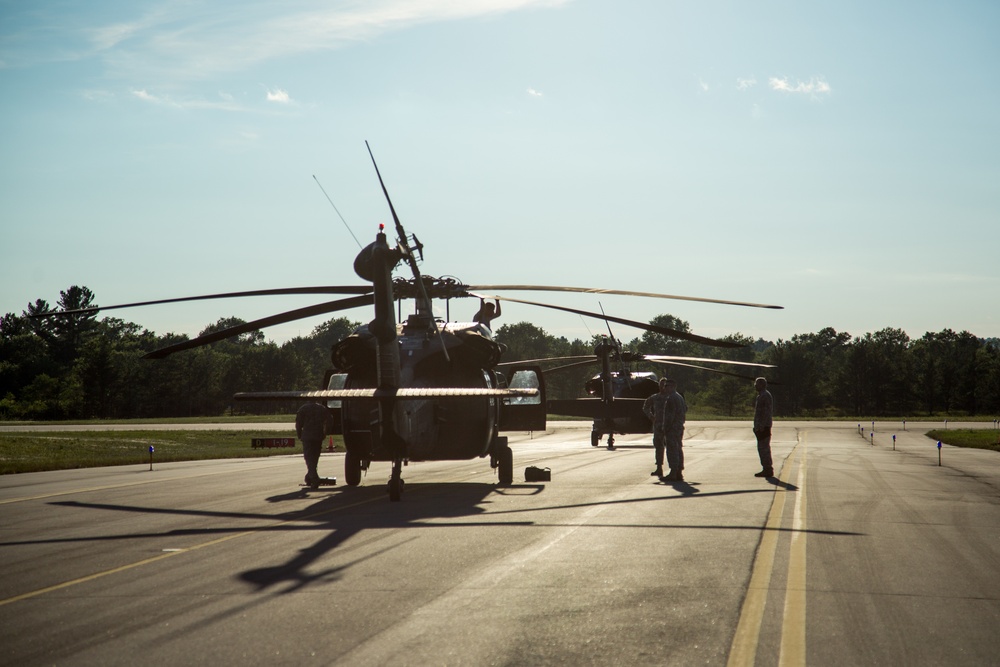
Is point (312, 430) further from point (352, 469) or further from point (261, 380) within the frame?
point (261, 380)

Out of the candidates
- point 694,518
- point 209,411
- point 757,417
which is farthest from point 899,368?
point 694,518

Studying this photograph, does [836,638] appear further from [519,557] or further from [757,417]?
[757,417]

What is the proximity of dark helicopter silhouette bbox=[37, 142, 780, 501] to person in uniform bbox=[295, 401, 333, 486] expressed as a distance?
0.39m

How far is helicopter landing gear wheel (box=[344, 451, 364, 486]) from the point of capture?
17.8 m

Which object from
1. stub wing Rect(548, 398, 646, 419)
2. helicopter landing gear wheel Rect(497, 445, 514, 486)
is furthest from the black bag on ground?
stub wing Rect(548, 398, 646, 419)

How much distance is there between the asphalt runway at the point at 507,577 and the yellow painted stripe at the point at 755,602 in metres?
0.03

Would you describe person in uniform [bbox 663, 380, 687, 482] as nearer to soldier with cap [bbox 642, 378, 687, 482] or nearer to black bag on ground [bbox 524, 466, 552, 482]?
soldier with cap [bbox 642, 378, 687, 482]

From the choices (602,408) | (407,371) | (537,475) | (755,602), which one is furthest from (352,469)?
(602,408)

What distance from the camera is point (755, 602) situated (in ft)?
22.9

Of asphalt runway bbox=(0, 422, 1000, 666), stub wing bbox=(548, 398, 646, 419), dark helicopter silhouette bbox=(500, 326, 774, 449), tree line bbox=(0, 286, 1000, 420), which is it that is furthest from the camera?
tree line bbox=(0, 286, 1000, 420)

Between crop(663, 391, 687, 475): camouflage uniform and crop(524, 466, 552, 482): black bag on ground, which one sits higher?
crop(663, 391, 687, 475): camouflage uniform

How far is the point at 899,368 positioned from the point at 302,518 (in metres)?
126

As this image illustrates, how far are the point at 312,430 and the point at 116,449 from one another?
2249cm

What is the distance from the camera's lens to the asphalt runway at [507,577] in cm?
574
